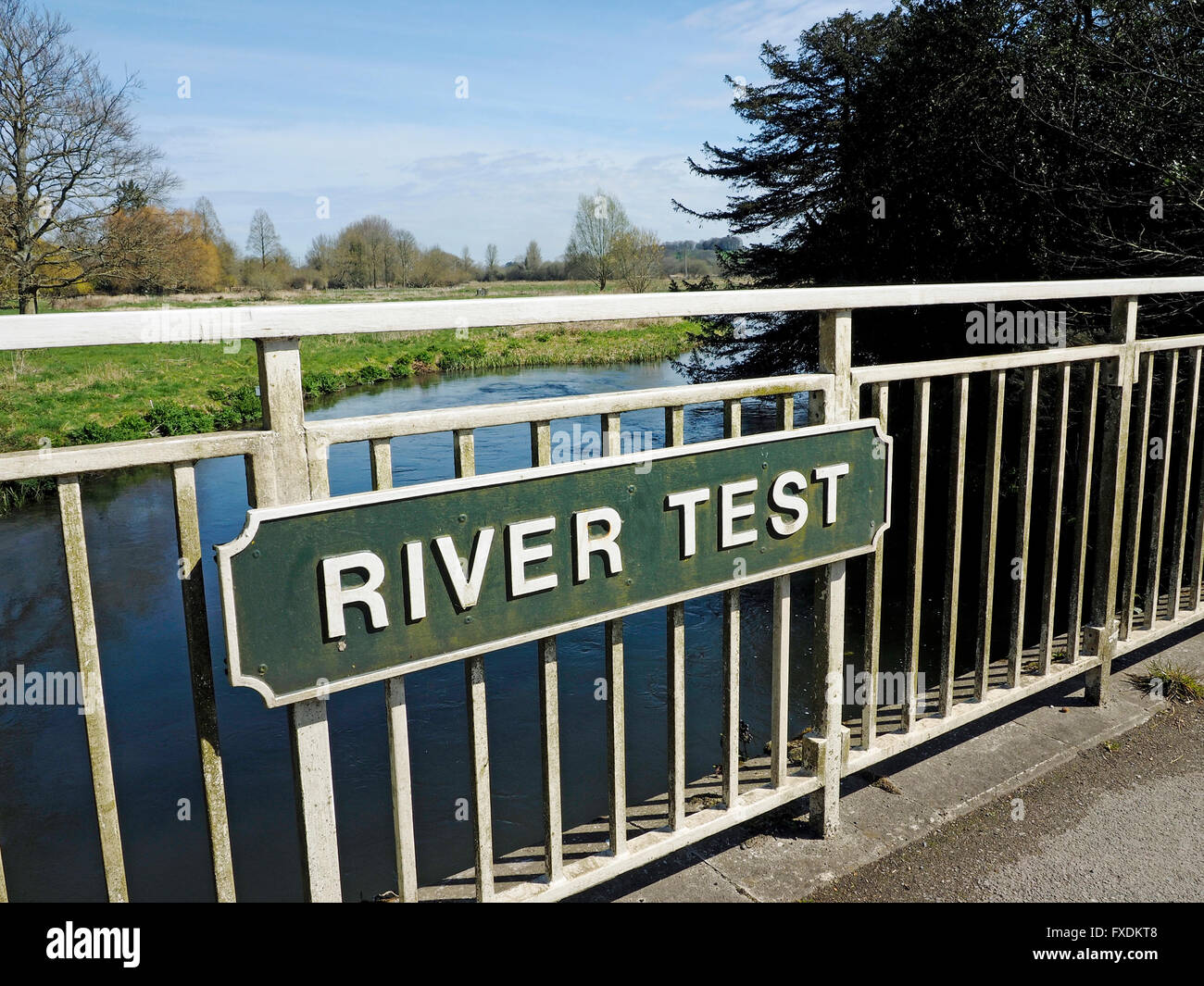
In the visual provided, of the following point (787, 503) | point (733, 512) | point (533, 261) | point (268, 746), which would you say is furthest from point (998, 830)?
point (533, 261)

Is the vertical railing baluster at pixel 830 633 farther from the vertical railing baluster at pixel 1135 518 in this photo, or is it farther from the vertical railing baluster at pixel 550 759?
the vertical railing baluster at pixel 1135 518

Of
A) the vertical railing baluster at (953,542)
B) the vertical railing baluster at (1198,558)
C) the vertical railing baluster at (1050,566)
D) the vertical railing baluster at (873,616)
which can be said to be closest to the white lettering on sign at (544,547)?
the vertical railing baluster at (873,616)

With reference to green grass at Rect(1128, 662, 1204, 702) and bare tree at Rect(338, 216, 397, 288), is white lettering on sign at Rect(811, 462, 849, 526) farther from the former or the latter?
bare tree at Rect(338, 216, 397, 288)

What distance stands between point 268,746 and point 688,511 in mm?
5228

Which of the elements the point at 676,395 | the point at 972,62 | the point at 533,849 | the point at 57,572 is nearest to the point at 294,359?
the point at 676,395

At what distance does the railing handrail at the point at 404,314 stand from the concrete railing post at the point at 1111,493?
1129 millimetres

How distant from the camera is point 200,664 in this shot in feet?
5.75

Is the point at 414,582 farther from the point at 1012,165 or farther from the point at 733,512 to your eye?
the point at 1012,165

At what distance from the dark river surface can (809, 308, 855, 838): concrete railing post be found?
0.51 metres

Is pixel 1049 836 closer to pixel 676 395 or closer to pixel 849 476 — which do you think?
pixel 849 476

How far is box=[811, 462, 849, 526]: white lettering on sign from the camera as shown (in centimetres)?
267

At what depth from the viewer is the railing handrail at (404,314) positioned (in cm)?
150

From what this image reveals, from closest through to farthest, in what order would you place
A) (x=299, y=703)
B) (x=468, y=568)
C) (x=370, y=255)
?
(x=299, y=703) < (x=468, y=568) < (x=370, y=255)
